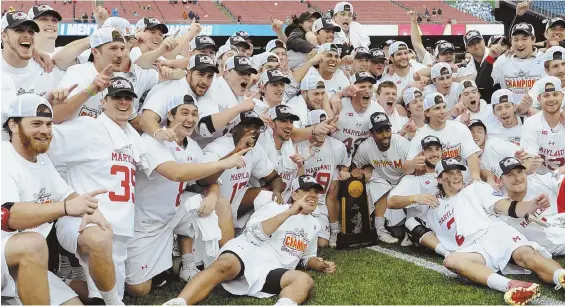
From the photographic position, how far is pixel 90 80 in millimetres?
5996

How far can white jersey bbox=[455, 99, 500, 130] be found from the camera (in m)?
8.52

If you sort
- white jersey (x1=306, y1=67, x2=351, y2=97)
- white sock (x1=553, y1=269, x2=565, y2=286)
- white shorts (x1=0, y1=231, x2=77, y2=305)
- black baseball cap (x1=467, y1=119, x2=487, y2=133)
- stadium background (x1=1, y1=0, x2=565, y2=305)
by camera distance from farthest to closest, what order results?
white jersey (x1=306, y1=67, x2=351, y2=97)
black baseball cap (x1=467, y1=119, x2=487, y2=133)
stadium background (x1=1, y1=0, x2=565, y2=305)
white sock (x1=553, y1=269, x2=565, y2=286)
white shorts (x1=0, y1=231, x2=77, y2=305)

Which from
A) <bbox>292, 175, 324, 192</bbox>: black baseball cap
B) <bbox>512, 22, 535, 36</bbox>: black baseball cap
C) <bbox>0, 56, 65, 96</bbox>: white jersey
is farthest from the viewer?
<bbox>512, 22, 535, 36</bbox>: black baseball cap

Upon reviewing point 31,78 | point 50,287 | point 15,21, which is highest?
point 15,21

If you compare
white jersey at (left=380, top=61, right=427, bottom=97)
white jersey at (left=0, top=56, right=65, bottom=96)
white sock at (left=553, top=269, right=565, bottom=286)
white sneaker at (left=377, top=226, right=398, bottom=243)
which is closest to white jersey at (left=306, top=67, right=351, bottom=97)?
white jersey at (left=380, top=61, right=427, bottom=97)

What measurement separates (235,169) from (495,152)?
3.45 m

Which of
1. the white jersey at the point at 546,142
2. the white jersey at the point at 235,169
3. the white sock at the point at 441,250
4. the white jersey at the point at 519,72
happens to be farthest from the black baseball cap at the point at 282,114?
the white jersey at the point at 519,72

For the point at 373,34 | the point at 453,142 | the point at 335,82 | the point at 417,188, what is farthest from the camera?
the point at 373,34

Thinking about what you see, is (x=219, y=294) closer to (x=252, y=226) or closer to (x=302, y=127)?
(x=252, y=226)

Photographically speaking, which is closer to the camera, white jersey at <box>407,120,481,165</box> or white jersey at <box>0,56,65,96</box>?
white jersey at <box>0,56,65,96</box>

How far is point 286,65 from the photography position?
9.15 m

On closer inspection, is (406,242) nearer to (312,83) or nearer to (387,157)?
(387,157)

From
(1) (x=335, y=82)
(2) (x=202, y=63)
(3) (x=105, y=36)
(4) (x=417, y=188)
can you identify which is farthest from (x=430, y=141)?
(3) (x=105, y=36)

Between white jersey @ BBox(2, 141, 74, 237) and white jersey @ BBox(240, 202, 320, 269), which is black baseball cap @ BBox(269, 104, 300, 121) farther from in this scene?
white jersey @ BBox(2, 141, 74, 237)
